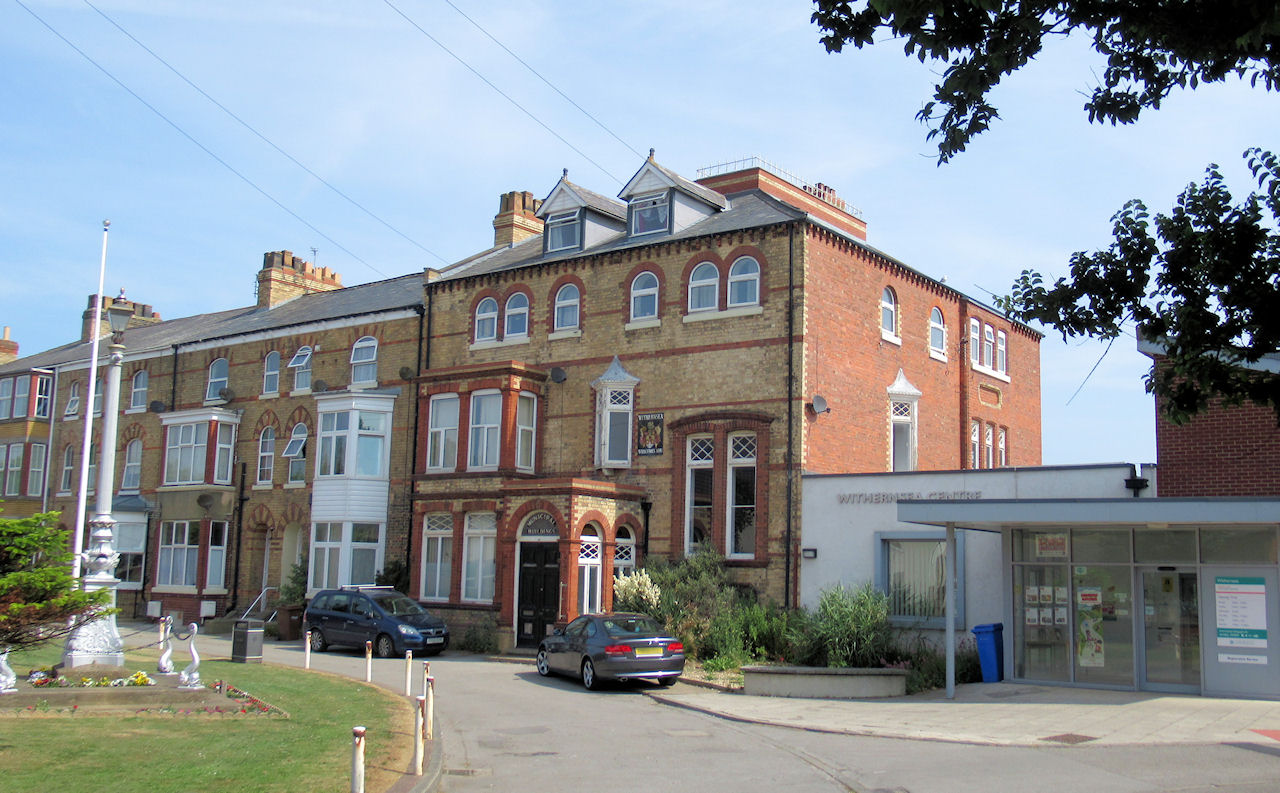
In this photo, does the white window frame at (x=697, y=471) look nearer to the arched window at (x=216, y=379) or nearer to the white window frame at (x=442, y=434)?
the white window frame at (x=442, y=434)

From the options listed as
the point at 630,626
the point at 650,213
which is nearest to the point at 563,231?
the point at 650,213

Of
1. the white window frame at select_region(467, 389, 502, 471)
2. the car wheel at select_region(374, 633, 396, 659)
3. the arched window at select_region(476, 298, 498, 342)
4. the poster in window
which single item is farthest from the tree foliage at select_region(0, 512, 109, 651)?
the arched window at select_region(476, 298, 498, 342)

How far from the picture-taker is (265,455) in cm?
3478

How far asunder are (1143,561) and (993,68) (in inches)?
549

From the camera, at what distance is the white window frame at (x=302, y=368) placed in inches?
1347

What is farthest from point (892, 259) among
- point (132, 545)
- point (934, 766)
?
point (132, 545)

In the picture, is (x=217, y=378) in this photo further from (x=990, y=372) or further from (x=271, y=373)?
(x=990, y=372)

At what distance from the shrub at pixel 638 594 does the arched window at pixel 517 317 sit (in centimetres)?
867

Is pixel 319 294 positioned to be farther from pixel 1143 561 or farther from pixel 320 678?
pixel 1143 561

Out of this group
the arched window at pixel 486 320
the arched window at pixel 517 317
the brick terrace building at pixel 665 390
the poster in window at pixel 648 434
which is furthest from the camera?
the arched window at pixel 486 320

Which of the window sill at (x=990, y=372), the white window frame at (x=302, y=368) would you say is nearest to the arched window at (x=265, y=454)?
the white window frame at (x=302, y=368)

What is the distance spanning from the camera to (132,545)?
37.3 meters

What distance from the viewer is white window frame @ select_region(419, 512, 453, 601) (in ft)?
94.9

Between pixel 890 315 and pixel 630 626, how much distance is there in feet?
39.5
